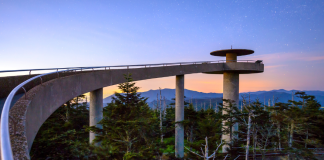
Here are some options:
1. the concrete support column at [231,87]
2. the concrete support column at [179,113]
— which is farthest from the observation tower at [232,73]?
the concrete support column at [179,113]

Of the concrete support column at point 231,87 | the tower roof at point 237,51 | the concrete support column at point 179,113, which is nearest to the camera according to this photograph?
the concrete support column at point 179,113

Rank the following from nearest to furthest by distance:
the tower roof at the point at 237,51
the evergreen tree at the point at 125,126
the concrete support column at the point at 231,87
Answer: the evergreen tree at the point at 125,126 → the tower roof at the point at 237,51 → the concrete support column at the point at 231,87

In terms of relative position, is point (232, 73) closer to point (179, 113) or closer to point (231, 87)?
point (231, 87)

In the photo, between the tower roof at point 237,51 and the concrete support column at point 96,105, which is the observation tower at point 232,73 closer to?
the tower roof at point 237,51

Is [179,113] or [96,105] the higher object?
[96,105]

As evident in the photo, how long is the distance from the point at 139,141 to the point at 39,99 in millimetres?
7311

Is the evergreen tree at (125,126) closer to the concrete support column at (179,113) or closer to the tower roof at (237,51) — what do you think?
the concrete support column at (179,113)

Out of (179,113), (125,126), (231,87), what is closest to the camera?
(125,126)

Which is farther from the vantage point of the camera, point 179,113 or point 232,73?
point 232,73

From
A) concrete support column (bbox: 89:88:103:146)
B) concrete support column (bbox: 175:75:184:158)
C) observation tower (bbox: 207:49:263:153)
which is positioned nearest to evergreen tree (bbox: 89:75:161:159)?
concrete support column (bbox: 89:88:103:146)

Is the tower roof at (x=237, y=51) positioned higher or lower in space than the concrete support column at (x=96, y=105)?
higher

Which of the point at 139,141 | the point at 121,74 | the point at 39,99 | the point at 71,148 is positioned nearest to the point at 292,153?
the point at 139,141

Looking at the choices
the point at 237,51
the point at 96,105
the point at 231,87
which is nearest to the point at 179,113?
the point at 231,87

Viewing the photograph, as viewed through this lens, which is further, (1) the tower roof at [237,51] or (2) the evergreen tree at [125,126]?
(1) the tower roof at [237,51]
